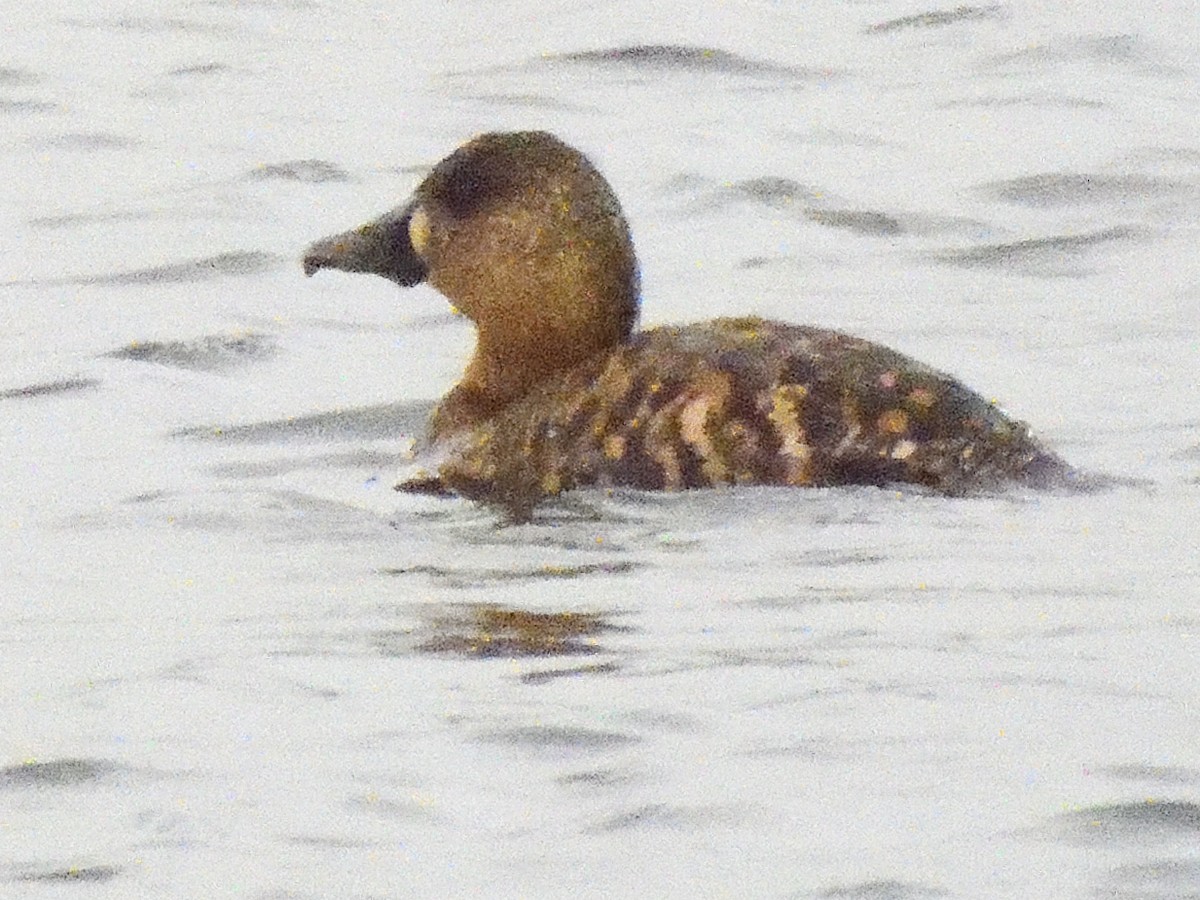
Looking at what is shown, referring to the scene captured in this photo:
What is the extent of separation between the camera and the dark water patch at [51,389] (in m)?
8.45

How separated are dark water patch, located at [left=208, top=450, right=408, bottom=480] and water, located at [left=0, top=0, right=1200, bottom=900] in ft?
0.05

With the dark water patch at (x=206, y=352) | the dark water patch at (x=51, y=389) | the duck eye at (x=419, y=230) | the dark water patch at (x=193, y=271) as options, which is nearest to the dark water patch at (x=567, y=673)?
the duck eye at (x=419, y=230)

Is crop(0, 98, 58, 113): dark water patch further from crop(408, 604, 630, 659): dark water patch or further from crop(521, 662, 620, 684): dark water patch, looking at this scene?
crop(521, 662, 620, 684): dark water patch

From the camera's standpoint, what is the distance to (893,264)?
10281mm

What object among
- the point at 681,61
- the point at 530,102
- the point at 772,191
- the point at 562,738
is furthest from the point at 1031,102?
the point at 562,738

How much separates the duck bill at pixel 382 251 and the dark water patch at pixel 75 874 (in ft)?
10.6

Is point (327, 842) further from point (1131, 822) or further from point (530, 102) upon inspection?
point (530, 102)

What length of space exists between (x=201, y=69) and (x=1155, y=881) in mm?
9830

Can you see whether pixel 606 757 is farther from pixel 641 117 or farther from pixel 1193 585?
pixel 641 117

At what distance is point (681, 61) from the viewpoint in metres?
13.2

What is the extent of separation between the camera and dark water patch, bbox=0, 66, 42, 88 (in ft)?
45.0

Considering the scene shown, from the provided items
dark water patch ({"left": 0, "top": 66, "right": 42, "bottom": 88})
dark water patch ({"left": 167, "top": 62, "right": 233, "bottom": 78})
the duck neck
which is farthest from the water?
dark water patch ({"left": 0, "top": 66, "right": 42, "bottom": 88})

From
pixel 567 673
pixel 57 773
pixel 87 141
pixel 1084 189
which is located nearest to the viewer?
pixel 57 773

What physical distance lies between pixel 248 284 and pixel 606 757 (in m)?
5.51
